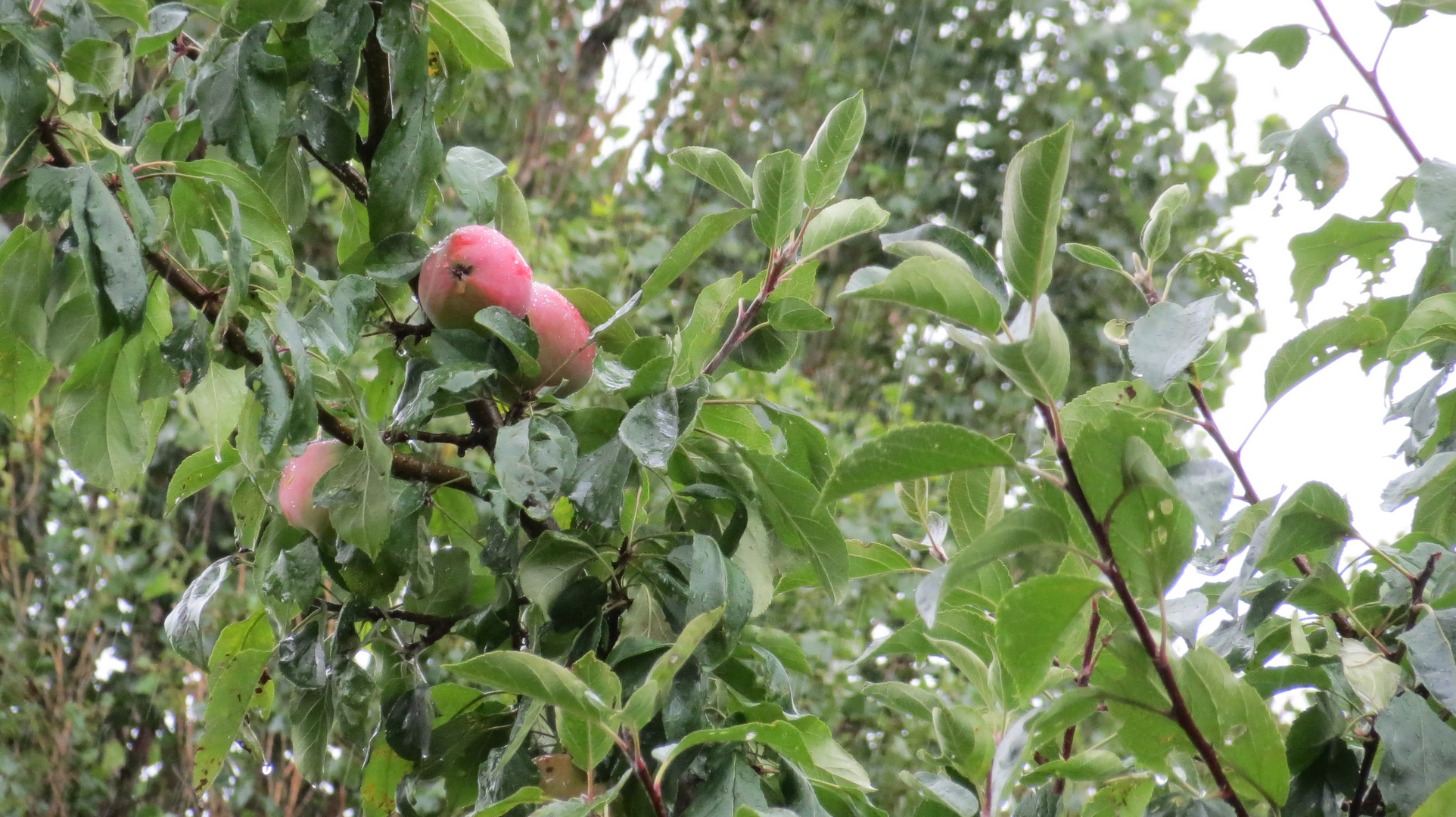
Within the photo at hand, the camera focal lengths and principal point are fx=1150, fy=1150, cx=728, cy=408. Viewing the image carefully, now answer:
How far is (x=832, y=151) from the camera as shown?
584mm

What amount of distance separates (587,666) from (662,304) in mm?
2390

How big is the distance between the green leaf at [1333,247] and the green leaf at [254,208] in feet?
1.99

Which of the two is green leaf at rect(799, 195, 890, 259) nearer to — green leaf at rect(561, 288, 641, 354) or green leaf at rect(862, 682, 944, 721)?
green leaf at rect(561, 288, 641, 354)

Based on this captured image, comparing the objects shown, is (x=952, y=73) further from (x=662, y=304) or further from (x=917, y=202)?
(x=662, y=304)

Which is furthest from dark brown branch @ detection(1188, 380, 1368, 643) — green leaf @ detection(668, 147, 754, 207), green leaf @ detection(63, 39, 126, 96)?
green leaf @ detection(63, 39, 126, 96)

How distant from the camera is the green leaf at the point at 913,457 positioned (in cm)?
40

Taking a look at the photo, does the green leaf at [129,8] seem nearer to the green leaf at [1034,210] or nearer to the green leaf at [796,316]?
the green leaf at [796,316]

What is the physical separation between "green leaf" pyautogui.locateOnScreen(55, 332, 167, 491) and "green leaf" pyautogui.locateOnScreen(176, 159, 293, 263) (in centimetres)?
8

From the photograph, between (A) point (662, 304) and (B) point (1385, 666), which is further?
(A) point (662, 304)

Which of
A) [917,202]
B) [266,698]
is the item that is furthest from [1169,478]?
[917,202]

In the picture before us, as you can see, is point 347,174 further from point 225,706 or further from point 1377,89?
point 1377,89

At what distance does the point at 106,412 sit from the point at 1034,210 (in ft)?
1.62

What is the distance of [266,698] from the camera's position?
0.74 meters

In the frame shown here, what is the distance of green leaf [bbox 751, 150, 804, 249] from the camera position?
0.59 meters
